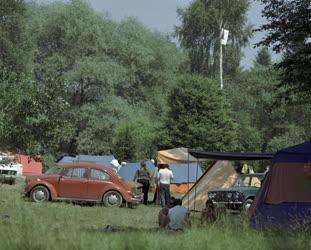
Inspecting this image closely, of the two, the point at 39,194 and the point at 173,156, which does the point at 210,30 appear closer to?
the point at 173,156

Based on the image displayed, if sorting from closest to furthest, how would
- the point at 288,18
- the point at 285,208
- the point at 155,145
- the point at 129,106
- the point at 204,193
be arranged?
the point at 285,208
the point at 288,18
the point at 204,193
the point at 155,145
the point at 129,106

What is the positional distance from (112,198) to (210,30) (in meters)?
32.4

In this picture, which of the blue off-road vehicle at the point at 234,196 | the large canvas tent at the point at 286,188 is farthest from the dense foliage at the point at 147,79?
the large canvas tent at the point at 286,188

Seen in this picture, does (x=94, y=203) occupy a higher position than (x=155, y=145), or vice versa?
(x=155, y=145)

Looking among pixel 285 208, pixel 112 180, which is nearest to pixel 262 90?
pixel 112 180

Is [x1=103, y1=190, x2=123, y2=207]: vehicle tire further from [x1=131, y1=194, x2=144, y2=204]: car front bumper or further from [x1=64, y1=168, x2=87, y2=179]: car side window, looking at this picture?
[x1=64, y1=168, x2=87, y2=179]: car side window

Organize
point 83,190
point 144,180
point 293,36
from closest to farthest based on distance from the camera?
point 293,36, point 83,190, point 144,180

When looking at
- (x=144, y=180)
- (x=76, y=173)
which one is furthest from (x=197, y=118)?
(x=76, y=173)

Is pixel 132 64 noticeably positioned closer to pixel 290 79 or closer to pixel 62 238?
pixel 290 79

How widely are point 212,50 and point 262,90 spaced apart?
17.4ft

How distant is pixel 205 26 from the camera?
171 feet

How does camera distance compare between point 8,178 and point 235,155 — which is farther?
point 8,178

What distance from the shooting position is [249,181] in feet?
77.2

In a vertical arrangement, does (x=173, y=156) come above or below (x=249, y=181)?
above
